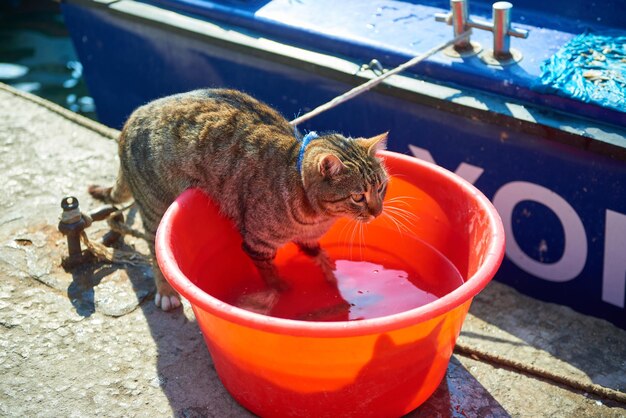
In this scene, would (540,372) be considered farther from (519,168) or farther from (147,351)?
(147,351)

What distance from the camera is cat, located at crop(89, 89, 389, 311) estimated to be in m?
2.53

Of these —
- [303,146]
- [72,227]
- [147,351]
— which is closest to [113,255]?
[72,227]

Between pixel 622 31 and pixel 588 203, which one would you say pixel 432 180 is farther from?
→ pixel 622 31

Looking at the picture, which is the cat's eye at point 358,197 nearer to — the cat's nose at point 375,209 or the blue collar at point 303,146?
the cat's nose at point 375,209

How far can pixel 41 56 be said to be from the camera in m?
6.18

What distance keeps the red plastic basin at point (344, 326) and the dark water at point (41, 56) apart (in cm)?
329

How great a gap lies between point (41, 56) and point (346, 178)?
4744 mm

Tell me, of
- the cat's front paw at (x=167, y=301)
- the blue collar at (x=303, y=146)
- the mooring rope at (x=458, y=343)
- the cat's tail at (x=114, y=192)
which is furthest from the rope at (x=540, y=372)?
the cat's tail at (x=114, y=192)

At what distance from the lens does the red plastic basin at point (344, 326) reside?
196cm

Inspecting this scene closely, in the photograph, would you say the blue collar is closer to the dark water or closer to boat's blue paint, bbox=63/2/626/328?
boat's blue paint, bbox=63/2/626/328

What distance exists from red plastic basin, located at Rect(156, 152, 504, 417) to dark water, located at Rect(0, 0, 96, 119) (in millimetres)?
3294

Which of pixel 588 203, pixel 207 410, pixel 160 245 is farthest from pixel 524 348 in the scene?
pixel 160 245

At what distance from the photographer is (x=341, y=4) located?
12.7 feet

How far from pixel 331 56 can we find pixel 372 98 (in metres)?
0.34
